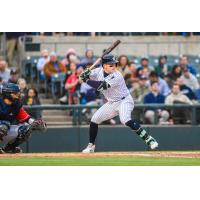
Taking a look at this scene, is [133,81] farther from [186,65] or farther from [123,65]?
[186,65]

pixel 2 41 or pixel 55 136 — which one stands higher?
pixel 2 41

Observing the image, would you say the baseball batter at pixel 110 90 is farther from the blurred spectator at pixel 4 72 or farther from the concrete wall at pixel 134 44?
the concrete wall at pixel 134 44

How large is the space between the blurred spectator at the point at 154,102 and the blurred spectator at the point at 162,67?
36.1 inches

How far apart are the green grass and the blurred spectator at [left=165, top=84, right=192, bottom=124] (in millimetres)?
3846

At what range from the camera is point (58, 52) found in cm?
1928

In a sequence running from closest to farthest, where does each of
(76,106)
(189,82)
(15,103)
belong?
(15,103) → (76,106) → (189,82)

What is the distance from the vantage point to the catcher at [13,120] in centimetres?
1359

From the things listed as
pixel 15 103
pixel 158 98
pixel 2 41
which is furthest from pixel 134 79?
pixel 15 103

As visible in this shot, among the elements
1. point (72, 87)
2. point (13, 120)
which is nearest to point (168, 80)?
point (72, 87)

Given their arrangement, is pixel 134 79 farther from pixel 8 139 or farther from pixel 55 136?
pixel 8 139

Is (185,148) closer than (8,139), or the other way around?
(8,139)

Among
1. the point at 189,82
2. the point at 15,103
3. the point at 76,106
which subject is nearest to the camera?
the point at 15,103

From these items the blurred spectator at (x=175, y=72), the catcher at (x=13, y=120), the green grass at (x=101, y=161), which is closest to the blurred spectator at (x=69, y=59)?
the blurred spectator at (x=175, y=72)

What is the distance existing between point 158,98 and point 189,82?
1085 millimetres
